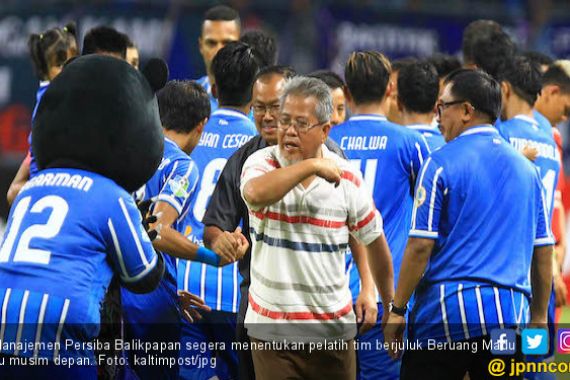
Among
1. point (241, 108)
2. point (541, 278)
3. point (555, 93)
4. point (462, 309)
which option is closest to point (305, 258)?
point (462, 309)

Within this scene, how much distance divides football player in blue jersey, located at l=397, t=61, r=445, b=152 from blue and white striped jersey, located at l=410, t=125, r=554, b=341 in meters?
1.73

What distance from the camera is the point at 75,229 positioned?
16.6 ft

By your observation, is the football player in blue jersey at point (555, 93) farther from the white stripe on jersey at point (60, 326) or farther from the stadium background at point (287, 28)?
the stadium background at point (287, 28)

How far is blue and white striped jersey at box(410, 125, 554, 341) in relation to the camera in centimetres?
627

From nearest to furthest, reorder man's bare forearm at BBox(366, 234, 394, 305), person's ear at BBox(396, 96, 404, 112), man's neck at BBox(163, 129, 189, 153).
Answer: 1. man's bare forearm at BBox(366, 234, 394, 305)
2. man's neck at BBox(163, 129, 189, 153)
3. person's ear at BBox(396, 96, 404, 112)

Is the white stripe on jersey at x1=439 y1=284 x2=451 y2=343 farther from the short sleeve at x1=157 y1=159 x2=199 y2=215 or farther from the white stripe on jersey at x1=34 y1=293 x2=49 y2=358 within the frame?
the white stripe on jersey at x1=34 y1=293 x2=49 y2=358

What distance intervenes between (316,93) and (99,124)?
3.59 feet

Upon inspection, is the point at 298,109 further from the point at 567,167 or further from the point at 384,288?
the point at 567,167

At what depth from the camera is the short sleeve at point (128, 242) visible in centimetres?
514

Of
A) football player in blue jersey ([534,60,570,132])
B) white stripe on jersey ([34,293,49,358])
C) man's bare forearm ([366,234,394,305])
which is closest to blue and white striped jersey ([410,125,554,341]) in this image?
man's bare forearm ([366,234,394,305])

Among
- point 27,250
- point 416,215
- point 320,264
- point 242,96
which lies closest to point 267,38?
point 242,96

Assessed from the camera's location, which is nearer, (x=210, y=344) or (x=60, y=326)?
(x=60, y=326)

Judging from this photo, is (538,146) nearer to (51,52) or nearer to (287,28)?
(51,52)

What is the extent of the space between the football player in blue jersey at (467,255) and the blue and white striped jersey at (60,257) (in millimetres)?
1819
